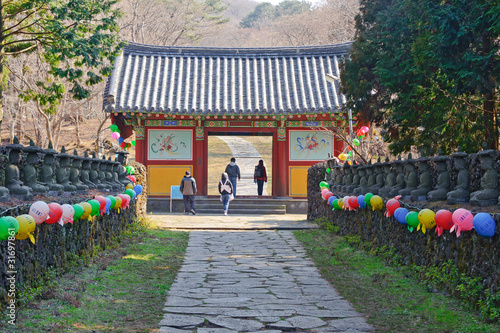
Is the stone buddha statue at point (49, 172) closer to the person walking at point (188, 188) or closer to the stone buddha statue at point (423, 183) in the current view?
the stone buddha statue at point (423, 183)

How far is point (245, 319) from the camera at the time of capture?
17.9 ft

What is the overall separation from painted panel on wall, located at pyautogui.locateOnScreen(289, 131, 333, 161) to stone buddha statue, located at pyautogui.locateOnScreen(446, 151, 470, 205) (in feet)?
45.7

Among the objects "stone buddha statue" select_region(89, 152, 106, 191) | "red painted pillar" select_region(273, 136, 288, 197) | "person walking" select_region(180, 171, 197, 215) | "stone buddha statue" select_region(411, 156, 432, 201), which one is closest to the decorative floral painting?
"person walking" select_region(180, 171, 197, 215)

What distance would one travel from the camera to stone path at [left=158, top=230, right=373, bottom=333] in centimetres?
526

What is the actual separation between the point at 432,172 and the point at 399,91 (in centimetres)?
426

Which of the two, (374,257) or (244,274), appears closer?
(244,274)

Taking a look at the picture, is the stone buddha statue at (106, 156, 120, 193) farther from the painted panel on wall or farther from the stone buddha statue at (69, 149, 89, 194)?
the painted panel on wall

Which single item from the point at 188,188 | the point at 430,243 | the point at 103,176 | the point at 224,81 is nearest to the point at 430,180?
the point at 430,243

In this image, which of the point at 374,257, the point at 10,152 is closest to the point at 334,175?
the point at 374,257

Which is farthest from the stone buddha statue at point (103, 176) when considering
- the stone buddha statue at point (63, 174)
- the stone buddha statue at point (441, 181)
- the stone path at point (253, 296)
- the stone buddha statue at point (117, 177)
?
the stone buddha statue at point (441, 181)

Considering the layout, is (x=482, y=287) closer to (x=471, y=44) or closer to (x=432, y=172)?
(x=432, y=172)

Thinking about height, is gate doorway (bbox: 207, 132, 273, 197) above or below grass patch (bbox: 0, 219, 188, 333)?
above

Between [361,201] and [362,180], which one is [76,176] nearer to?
[361,201]

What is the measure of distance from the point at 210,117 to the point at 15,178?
14198 mm
